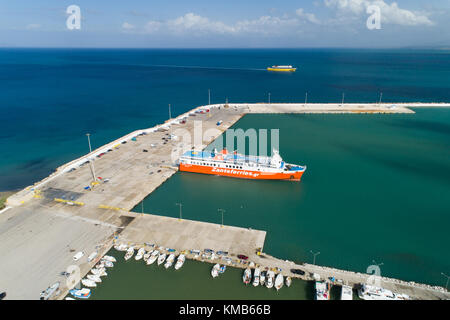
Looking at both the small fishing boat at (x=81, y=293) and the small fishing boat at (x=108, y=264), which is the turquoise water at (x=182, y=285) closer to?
the small fishing boat at (x=108, y=264)

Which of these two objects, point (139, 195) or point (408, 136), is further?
point (408, 136)

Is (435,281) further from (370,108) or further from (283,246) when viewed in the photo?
(370,108)

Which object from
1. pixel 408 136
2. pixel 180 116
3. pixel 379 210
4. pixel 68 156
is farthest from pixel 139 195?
pixel 408 136

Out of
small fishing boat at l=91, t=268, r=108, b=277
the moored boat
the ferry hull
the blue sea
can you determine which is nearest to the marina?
small fishing boat at l=91, t=268, r=108, b=277

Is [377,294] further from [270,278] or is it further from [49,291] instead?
[49,291]

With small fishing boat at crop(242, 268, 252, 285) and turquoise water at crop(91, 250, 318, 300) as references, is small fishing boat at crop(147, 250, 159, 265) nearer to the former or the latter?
turquoise water at crop(91, 250, 318, 300)

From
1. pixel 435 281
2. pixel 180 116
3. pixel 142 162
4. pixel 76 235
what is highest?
pixel 180 116

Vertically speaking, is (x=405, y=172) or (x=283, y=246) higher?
(x=405, y=172)
